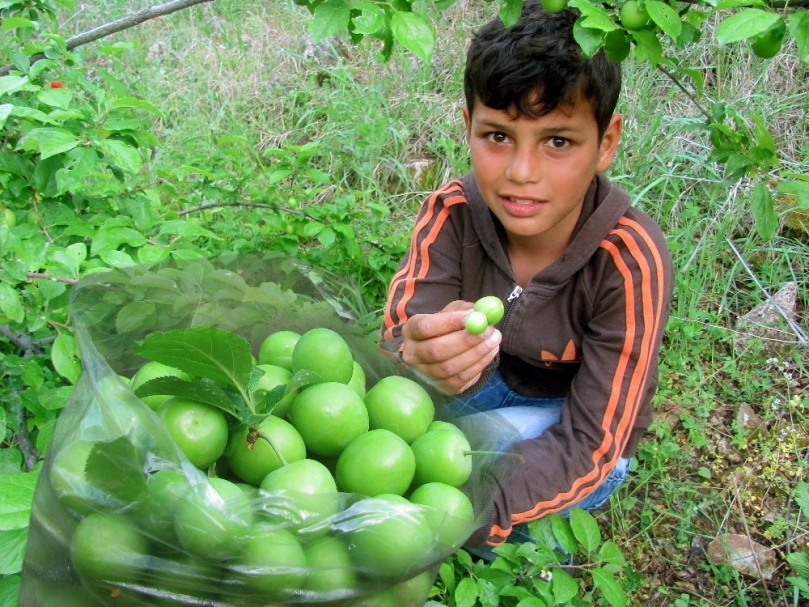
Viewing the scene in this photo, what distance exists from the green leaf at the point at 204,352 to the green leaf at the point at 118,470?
0.49ft

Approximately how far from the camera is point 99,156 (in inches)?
67.7

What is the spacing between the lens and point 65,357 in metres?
1.56

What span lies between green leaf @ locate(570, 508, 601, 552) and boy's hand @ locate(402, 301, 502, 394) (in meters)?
0.53

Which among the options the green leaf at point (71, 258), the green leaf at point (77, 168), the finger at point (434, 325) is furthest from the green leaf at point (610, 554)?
the green leaf at point (77, 168)

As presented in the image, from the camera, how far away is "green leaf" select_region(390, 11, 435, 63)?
1186 millimetres

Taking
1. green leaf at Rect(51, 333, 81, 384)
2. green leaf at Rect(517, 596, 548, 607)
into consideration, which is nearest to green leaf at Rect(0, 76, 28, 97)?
green leaf at Rect(51, 333, 81, 384)

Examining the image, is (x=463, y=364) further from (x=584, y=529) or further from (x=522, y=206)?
(x=584, y=529)

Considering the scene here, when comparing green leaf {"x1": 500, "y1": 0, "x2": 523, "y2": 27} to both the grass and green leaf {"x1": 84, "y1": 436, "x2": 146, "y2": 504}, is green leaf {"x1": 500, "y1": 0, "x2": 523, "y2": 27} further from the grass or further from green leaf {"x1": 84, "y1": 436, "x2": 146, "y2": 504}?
the grass

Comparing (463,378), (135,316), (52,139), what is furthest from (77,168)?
(463,378)

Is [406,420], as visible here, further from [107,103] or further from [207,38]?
[207,38]

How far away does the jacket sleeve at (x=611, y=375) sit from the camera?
1779 millimetres

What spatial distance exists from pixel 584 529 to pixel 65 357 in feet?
4.26

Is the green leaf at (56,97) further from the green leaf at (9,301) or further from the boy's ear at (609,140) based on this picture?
the boy's ear at (609,140)

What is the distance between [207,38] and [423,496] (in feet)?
16.3
